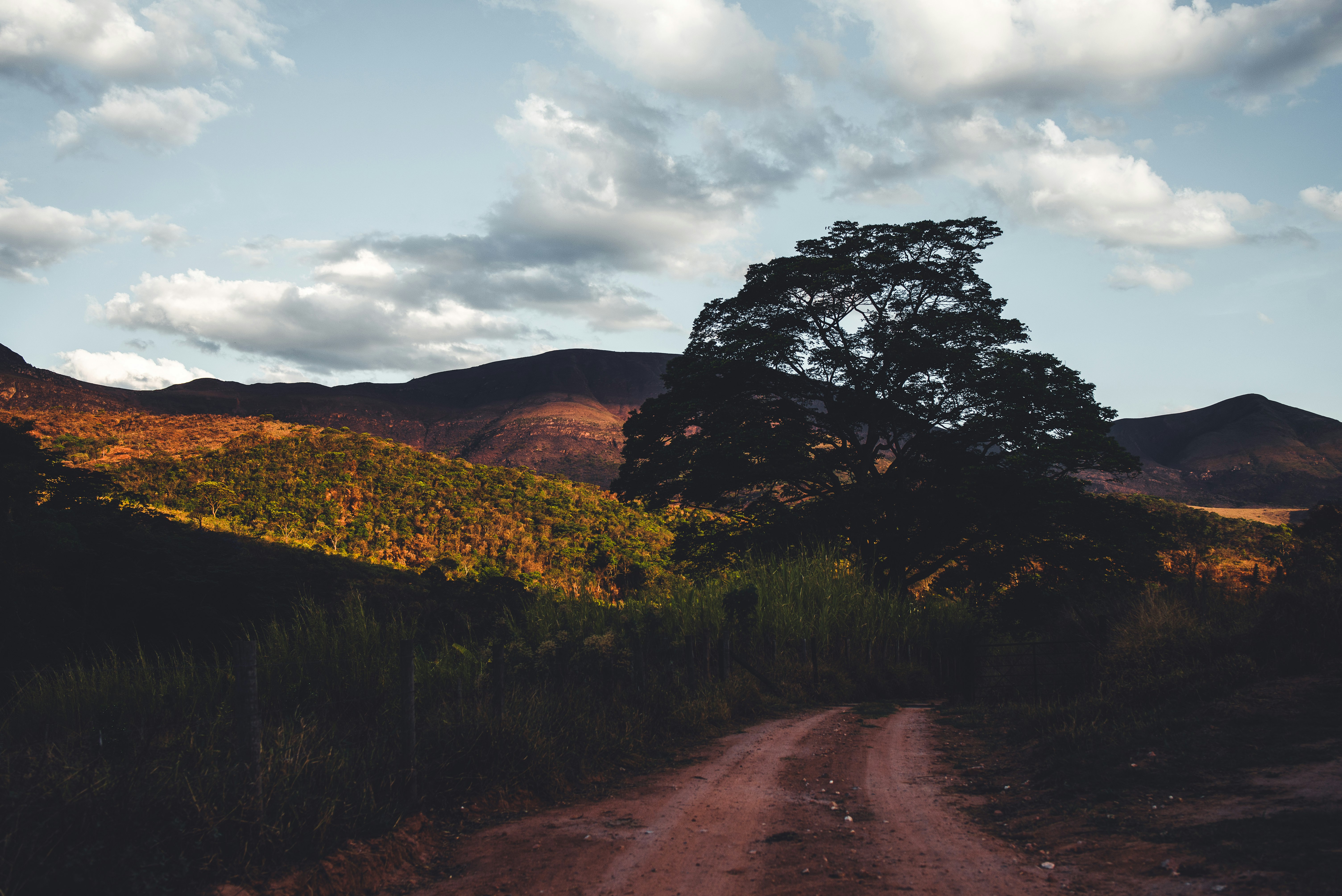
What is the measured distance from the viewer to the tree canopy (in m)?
21.1

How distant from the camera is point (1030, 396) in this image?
68.7 ft

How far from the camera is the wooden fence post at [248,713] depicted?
5.52 metres

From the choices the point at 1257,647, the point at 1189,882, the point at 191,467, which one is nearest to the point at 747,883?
the point at 1189,882

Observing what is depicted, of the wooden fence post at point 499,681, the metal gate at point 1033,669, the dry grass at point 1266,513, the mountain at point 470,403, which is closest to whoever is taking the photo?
the wooden fence post at point 499,681

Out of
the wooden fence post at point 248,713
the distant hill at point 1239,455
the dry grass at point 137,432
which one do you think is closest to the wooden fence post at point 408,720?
the wooden fence post at point 248,713

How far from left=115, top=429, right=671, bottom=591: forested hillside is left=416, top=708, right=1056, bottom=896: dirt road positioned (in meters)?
23.0

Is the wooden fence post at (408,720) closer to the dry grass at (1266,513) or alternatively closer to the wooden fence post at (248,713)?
the wooden fence post at (248,713)

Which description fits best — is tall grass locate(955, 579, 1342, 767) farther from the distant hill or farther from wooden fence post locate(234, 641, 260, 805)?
the distant hill

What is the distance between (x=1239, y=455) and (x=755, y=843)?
449 feet

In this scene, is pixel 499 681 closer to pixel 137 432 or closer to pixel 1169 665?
pixel 1169 665

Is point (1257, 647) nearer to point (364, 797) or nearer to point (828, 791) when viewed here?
Result: point (828, 791)

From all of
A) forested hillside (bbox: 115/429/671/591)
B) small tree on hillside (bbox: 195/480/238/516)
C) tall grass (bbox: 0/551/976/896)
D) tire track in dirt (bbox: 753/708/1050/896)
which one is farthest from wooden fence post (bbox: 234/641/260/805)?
small tree on hillside (bbox: 195/480/238/516)

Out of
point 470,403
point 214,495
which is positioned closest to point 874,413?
point 214,495

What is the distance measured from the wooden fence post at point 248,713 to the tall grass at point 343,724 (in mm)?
111
